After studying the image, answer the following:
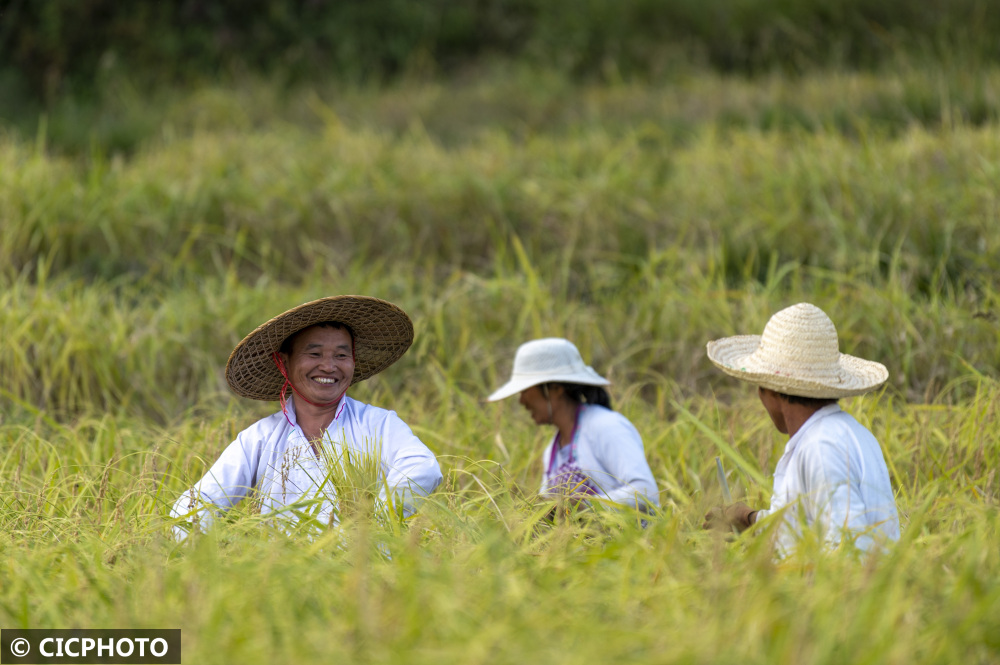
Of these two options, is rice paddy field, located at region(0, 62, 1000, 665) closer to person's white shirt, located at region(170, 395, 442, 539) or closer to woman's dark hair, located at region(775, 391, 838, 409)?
person's white shirt, located at region(170, 395, 442, 539)

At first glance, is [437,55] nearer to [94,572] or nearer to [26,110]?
[26,110]

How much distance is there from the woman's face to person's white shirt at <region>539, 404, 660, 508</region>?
0.12 metres

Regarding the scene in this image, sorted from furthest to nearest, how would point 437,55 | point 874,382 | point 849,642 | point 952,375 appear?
1. point 437,55
2. point 952,375
3. point 874,382
4. point 849,642

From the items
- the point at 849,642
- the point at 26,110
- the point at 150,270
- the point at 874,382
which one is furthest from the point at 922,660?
the point at 26,110

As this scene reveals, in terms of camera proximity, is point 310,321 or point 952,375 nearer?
point 310,321

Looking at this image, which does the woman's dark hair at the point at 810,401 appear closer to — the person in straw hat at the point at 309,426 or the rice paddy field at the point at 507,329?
the rice paddy field at the point at 507,329

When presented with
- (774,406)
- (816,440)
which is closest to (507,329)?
(774,406)

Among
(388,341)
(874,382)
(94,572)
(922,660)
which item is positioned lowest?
(922,660)

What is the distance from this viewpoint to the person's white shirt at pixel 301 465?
258 cm

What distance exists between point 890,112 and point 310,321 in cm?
650

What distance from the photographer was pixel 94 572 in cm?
232

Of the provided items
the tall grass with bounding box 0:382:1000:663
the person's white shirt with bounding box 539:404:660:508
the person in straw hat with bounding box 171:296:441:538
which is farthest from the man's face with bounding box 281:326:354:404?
the person's white shirt with bounding box 539:404:660:508

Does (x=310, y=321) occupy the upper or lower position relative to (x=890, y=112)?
lower

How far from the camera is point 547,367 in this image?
3.62 m
